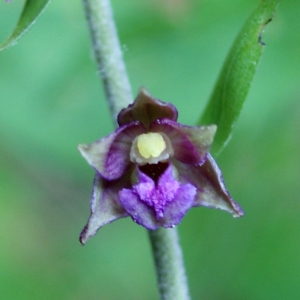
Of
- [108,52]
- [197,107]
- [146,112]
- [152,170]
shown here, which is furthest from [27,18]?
Answer: [197,107]

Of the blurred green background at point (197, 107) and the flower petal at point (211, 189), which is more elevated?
the flower petal at point (211, 189)

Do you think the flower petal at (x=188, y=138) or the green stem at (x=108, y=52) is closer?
the flower petal at (x=188, y=138)

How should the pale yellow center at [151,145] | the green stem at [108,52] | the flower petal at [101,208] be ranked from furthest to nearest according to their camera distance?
the green stem at [108,52] → the pale yellow center at [151,145] → the flower petal at [101,208]

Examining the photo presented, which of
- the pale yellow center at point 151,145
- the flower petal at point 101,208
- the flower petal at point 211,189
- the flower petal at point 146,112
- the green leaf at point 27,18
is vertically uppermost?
the green leaf at point 27,18

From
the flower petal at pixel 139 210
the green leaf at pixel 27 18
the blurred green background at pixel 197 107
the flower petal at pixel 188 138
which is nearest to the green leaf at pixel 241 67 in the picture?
the flower petal at pixel 188 138

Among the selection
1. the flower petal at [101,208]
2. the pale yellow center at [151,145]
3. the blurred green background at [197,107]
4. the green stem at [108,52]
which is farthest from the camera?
the blurred green background at [197,107]

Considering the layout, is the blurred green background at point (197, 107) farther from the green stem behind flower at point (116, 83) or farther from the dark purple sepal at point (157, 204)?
the dark purple sepal at point (157, 204)

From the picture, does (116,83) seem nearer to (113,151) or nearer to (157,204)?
(113,151)
